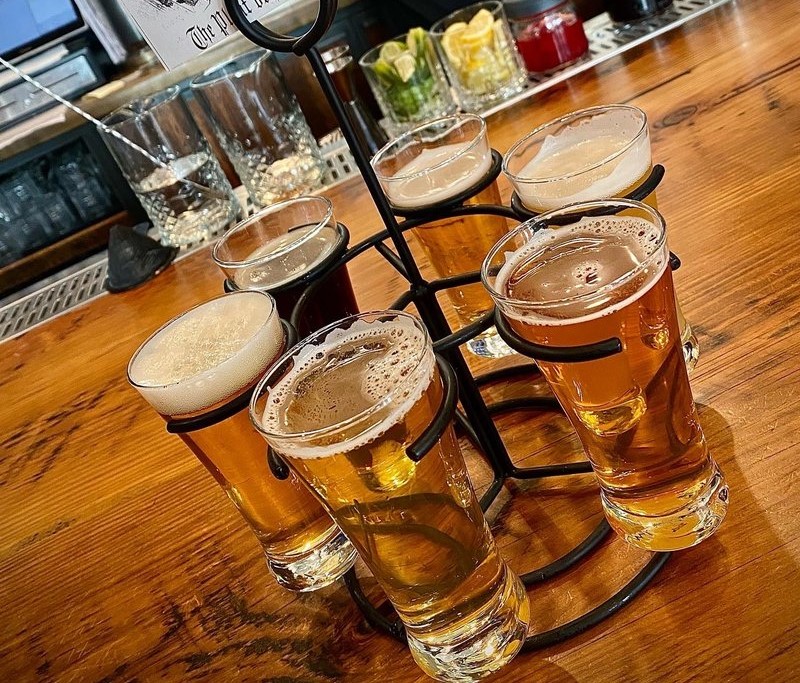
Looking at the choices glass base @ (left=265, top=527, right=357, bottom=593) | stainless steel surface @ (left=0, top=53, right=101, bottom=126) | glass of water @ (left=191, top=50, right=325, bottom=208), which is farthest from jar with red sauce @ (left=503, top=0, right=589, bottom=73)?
stainless steel surface @ (left=0, top=53, right=101, bottom=126)

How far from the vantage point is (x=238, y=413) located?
0.71 meters

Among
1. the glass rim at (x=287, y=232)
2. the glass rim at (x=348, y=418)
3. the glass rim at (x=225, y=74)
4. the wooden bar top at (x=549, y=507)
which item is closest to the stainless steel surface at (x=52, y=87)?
the glass rim at (x=225, y=74)

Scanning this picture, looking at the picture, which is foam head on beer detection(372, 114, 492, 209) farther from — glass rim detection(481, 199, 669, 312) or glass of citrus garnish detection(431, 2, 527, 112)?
glass of citrus garnish detection(431, 2, 527, 112)

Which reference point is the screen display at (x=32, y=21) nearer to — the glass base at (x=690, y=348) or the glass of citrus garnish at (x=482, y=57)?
the glass of citrus garnish at (x=482, y=57)

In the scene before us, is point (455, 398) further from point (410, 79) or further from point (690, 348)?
point (410, 79)

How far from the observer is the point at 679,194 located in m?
1.15

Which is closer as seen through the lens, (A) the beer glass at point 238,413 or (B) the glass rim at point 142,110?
(A) the beer glass at point 238,413

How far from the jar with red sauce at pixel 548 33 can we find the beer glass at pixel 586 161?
1.05 meters

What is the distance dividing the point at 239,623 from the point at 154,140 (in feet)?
4.17

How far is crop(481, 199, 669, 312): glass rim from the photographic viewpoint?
0.54m

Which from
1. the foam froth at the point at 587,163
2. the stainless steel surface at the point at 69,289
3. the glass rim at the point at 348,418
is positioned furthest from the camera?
the stainless steel surface at the point at 69,289

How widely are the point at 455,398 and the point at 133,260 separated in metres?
1.38

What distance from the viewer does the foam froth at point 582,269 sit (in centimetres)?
55

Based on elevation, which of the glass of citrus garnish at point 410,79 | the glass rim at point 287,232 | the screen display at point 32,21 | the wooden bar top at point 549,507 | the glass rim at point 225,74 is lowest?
the wooden bar top at point 549,507
